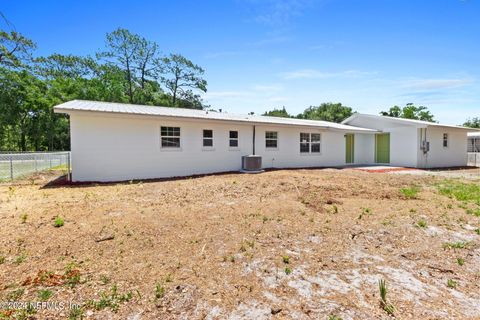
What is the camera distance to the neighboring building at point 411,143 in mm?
16125

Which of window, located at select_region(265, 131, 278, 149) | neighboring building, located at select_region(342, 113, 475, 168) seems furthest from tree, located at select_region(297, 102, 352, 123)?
window, located at select_region(265, 131, 278, 149)

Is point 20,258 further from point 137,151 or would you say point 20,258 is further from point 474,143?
point 474,143

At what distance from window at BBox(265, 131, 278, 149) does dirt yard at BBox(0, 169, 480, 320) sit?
7527 mm

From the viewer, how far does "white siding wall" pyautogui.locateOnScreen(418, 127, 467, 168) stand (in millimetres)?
16672

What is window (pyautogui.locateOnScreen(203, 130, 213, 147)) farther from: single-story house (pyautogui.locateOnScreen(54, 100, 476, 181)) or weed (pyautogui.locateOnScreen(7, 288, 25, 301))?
weed (pyautogui.locateOnScreen(7, 288, 25, 301))

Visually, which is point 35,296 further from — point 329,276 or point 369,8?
point 369,8

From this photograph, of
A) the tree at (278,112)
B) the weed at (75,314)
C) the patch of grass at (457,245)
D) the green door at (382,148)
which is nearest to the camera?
the weed at (75,314)

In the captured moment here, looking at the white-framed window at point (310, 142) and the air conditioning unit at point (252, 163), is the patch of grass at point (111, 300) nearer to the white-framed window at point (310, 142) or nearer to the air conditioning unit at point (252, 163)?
the air conditioning unit at point (252, 163)

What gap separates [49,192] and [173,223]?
17.6ft

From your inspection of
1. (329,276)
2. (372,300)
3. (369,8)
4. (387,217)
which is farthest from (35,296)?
(369,8)

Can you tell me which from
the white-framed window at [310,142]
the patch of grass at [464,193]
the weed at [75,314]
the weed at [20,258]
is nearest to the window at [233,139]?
the white-framed window at [310,142]

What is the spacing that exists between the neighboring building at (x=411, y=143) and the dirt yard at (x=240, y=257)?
10769 mm

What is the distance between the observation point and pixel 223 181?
31.7 feet

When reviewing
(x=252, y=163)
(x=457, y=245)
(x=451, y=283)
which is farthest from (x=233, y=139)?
(x=451, y=283)
